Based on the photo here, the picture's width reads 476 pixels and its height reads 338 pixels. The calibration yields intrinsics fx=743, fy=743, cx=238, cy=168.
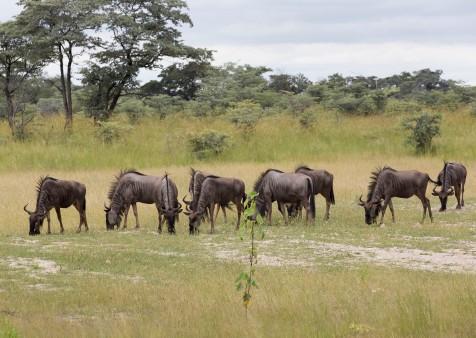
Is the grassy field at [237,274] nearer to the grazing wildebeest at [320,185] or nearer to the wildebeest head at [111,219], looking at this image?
the wildebeest head at [111,219]

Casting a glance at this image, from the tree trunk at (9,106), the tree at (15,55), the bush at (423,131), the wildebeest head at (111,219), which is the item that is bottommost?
the wildebeest head at (111,219)

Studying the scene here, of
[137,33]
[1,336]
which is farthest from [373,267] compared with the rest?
[137,33]

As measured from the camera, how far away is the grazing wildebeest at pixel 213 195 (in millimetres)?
17734

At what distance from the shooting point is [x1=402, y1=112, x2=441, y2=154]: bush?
34.3 m

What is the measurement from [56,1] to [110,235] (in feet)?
73.6

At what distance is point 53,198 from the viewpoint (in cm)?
1836

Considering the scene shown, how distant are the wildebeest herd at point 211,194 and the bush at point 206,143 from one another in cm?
1383

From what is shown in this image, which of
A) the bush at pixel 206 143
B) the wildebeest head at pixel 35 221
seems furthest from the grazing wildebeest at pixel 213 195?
the bush at pixel 206 143

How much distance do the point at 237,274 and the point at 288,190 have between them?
730 cm

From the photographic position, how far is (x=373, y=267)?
41.9 ft

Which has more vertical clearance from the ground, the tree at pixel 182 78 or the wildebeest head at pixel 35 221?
the tree at pixel 182 78

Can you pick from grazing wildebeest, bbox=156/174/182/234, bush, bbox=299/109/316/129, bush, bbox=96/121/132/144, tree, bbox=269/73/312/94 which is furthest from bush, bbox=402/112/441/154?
tree, bbox=269/73/312/94

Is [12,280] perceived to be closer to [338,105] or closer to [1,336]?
[1,336]

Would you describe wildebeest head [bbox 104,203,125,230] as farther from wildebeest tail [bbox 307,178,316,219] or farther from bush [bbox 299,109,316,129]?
bush [bbox 299,109,316,129]
